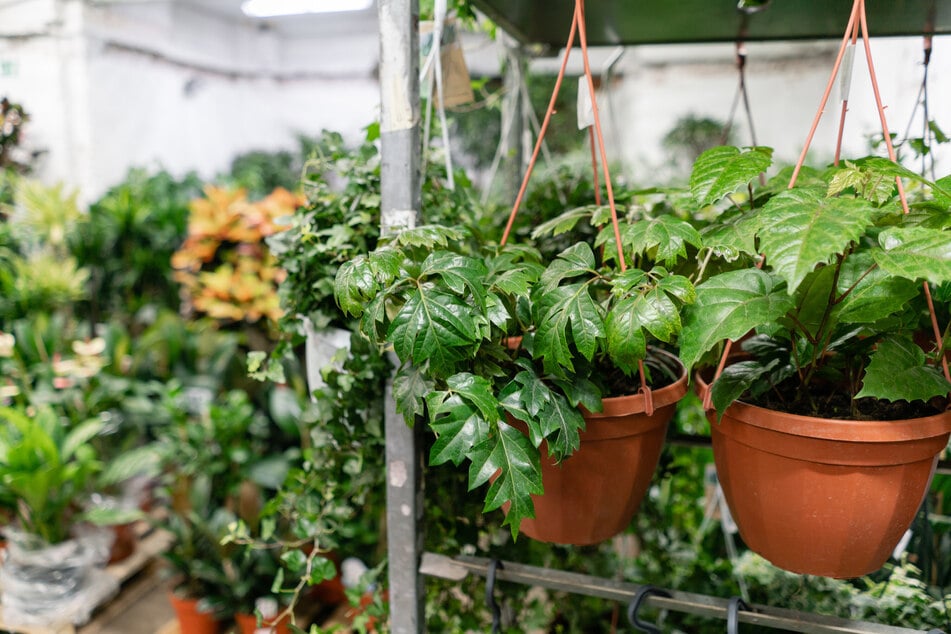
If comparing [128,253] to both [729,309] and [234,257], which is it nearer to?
[234,257]

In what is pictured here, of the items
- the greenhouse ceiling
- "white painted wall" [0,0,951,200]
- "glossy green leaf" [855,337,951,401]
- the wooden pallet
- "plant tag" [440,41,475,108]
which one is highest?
"white painted wall" [0,0,951,200]

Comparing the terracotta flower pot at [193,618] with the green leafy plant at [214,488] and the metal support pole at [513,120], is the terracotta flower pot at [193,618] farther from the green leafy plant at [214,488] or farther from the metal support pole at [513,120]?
the metal support pole at [513,120]

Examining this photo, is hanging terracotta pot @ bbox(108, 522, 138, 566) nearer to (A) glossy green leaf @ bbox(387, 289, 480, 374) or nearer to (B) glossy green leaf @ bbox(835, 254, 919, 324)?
(A) glossy green leaf @ bbox(387, 289, 480, 374)

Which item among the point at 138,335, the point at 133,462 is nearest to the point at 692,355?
the point at 133,462

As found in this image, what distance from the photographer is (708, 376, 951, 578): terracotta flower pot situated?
2.40 feet

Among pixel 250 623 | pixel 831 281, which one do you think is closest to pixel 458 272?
pixel 831 281

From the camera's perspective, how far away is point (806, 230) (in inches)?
24.2

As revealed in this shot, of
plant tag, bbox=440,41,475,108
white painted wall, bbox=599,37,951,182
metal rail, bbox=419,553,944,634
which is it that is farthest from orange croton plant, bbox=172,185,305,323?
white painted wall, bbox=599,37,951,182

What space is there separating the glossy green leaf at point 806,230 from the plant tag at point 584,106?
1.01ft

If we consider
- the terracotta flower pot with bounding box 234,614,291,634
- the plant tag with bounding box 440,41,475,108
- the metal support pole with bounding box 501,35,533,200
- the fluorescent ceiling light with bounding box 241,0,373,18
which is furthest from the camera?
the fluorescent ceiling light with bounding box 241,0,373,18

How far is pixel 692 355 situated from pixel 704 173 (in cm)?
21

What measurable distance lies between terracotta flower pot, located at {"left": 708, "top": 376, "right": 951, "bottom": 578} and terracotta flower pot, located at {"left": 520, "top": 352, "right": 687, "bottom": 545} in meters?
0.10

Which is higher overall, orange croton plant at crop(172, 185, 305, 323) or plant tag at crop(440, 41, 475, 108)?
plant tag at crop(440, 41, 475, 108)

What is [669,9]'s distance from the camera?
1207 millimetres
